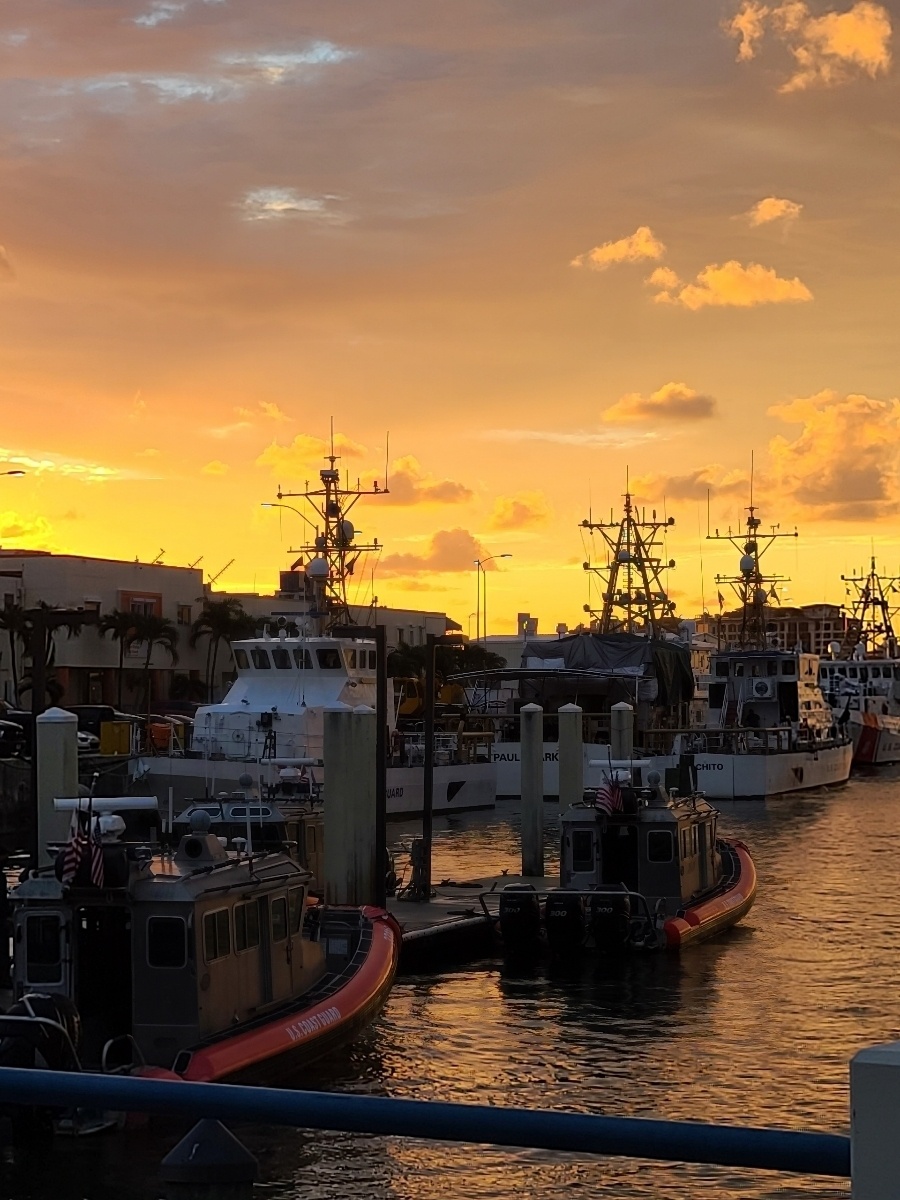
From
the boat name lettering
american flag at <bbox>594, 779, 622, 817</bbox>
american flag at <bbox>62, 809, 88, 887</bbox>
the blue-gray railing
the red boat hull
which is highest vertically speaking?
the blue-gray railing

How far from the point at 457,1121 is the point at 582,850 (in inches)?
1090

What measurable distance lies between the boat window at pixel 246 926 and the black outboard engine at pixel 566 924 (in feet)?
35.3

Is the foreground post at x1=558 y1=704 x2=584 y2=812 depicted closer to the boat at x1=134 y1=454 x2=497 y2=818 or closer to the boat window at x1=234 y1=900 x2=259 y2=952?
the boat at x1=134 y1=454 x2=497 y2=818

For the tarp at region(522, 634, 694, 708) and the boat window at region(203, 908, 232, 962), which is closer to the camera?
the boat window at region(203, 908, 232, 962)

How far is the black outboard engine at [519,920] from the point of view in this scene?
2997 cm

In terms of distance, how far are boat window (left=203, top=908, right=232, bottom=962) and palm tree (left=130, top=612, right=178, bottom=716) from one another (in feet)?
231

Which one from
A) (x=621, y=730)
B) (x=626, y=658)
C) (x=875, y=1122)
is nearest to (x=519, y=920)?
Result: (x=621, y=730)

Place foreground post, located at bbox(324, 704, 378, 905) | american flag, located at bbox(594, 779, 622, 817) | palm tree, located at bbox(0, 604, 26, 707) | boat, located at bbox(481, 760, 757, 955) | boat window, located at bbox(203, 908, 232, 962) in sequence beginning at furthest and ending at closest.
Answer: palm tree, located at bbox(0, 604, 26, 707)
american flag, located at bbox(594, 779, 622, 817)
boat, located at bbox(481, 760, 757, 955)
foreground post, located at bbox(324, 704, 378, 905)
boat window, located at bbox(203, 908, 232, 962)

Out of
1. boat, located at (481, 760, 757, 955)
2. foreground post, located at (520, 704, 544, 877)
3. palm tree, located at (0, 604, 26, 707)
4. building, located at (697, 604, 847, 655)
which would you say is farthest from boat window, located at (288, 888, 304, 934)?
building, located at (697, 604, 847, 655)

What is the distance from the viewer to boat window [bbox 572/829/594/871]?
30.5 meters

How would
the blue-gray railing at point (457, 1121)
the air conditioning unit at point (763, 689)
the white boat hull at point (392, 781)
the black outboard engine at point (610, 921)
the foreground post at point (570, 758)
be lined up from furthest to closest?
the air conditioning unit at point (763, 689) → the white boat hull at point (392, 781) → the foreground post at point (570, 758) → the black outboard engine at point (610, 921) → the blue-gray railing at point (457, 1121)

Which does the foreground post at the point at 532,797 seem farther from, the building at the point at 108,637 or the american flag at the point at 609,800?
the building at the point at 108,637

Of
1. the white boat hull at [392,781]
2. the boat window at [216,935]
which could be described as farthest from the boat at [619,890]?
the white boat hull at [392,781]

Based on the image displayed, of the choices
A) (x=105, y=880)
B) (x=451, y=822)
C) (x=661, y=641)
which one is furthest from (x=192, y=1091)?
(x=661, y=641)
